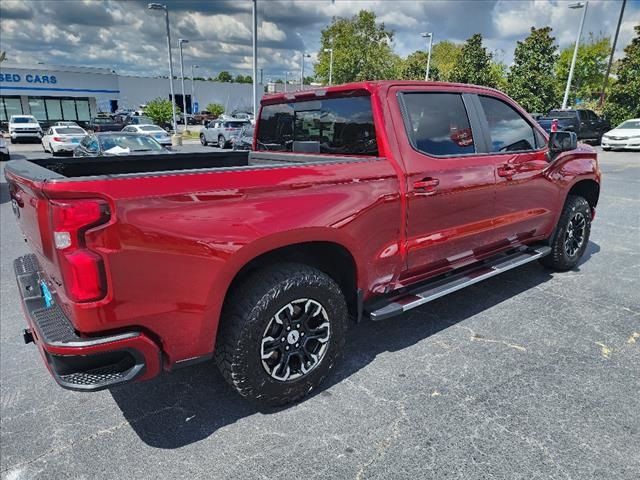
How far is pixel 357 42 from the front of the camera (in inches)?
2232

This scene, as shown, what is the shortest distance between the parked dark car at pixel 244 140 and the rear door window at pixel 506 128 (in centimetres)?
1632

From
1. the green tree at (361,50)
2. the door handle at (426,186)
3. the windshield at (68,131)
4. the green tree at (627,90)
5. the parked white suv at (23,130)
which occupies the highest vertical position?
the green tree at (361,50)

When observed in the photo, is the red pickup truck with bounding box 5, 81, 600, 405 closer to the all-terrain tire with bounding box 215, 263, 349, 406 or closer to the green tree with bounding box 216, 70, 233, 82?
the all-terrain tire with bounding box 215, 263, 349, 406

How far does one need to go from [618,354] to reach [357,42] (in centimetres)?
5929

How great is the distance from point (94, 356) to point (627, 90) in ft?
103

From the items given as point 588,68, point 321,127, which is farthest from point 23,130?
point 588,68

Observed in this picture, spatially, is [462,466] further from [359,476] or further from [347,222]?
[347,222]

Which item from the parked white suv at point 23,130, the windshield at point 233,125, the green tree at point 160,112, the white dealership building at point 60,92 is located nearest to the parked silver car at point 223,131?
the windshield at point 233,125

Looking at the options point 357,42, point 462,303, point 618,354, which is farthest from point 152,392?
point 357,42

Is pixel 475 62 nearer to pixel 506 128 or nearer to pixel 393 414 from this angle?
pixel 506 128

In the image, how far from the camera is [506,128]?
4.04 meters

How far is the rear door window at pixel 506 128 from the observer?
12.7 ft

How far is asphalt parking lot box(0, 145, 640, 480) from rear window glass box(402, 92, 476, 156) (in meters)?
1.51

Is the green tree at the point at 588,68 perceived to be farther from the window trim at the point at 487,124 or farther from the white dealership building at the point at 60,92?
the window trim at the point at 487,124
